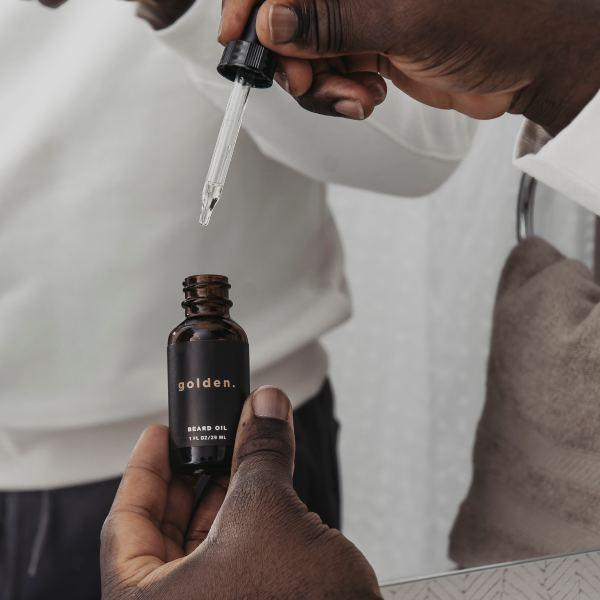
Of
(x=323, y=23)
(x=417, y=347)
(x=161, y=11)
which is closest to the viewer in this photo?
(x=323, y=23)

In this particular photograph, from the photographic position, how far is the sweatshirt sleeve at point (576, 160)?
0.81 ft

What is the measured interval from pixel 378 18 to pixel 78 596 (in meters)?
0.43

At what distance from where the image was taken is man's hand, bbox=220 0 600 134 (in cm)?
22

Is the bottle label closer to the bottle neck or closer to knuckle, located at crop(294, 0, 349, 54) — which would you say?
the bottle neck

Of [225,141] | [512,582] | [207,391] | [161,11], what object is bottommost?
[512,582]

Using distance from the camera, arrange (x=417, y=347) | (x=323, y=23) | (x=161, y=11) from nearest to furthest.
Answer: (x=323, y=23) < (x=161, y=11) < (x=417, y=347)

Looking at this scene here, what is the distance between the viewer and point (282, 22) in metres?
0.22

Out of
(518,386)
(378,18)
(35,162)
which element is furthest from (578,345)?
(35,162)

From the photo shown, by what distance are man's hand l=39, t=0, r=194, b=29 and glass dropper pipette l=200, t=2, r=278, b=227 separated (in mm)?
105

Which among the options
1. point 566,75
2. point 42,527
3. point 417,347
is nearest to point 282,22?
point 566,75

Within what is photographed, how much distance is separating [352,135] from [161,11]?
14cm

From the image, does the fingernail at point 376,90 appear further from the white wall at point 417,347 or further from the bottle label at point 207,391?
the white wall at point 417,347

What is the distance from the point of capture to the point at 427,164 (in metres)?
0.43

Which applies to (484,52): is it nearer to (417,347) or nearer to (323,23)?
(323,23)
